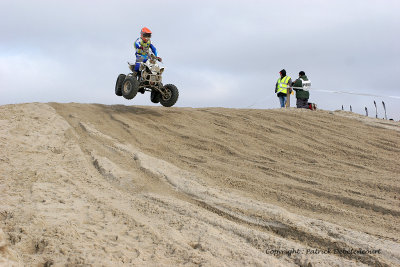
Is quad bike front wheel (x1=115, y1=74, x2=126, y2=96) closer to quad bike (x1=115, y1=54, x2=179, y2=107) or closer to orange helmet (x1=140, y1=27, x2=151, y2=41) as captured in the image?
quad bike (x1=115, y1=54, x2=179, y2=107)

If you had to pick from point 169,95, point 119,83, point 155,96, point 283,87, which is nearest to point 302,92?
point 283,87

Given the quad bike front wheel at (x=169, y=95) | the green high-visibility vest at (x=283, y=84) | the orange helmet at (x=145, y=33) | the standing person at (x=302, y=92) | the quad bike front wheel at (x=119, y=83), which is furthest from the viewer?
the green high-visibility vest at (x=283, y=84)

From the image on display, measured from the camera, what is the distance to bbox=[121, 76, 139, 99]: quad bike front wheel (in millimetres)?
9375

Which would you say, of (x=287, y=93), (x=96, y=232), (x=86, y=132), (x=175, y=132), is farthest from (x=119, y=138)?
(x=287, y=93)

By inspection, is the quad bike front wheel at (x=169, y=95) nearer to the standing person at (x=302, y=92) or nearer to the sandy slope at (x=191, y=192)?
the sandy slope at (x=191, y=192)

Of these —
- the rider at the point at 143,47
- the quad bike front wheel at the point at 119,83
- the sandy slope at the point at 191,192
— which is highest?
the rider at the point at 143,47

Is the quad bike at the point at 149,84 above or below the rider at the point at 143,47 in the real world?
below

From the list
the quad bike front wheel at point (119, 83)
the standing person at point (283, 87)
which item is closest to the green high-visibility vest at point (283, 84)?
→ the standing person at point (283, 87)

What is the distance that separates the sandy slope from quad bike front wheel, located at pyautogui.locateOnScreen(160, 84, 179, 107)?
4.32 ft

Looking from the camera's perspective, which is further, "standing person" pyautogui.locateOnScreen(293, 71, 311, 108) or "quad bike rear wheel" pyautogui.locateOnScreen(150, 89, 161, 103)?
"standing person" pyautogui.locateOnScreen(293, 71, 311, 108)

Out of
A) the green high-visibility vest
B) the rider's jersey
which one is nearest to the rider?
the rider's jersey

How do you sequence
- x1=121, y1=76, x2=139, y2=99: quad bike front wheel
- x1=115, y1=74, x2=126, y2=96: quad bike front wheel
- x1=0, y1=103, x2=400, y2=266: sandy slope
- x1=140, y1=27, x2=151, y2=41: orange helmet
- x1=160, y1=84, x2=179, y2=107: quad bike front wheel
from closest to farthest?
x1=0, y1=103, x2=400, y2=266: sandy slope → x1=121, y1=76, x2=139, y2=99: quad bike front wheel → x1=140, y1=27, x2=151, y2=41: orange helmet → x1=160, y1=84, x2=179, y2=107: quad bike front wheel → x1=115, y1=74, x2=126, y2=96: quad bike front wheel

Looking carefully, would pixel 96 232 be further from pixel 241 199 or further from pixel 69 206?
pixel 241 199

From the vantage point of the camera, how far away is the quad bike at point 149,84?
952 cm
